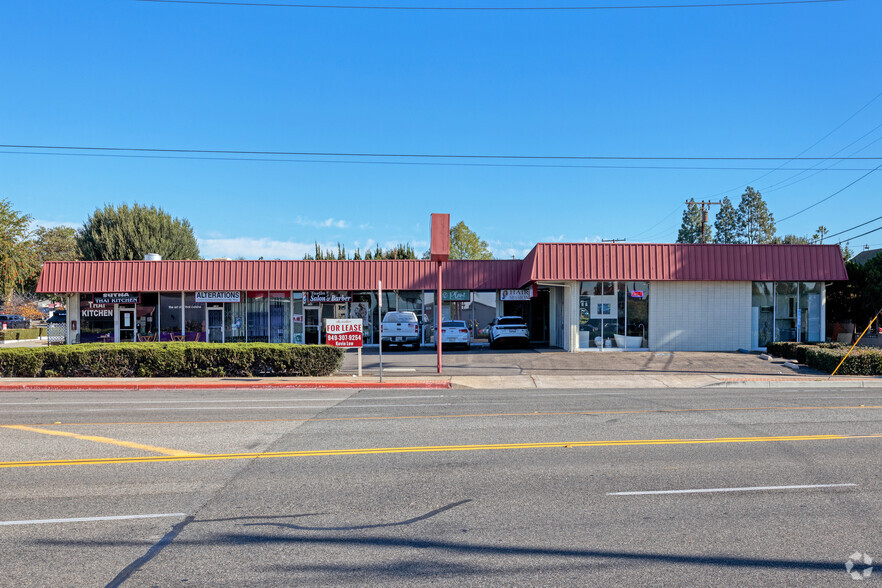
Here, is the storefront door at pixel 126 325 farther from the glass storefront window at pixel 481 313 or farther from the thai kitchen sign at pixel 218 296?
the glass storefront window at pixel 481 313

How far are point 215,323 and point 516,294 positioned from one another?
1608cm

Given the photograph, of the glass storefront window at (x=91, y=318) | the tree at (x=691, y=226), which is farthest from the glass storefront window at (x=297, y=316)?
the tree at (x=691, y=226)

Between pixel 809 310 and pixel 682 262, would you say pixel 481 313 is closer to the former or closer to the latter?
pixel 682 262

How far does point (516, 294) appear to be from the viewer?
32.5 metres

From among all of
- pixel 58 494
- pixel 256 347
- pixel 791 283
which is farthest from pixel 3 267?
pixel 791 283

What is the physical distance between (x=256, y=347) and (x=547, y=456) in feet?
45.8

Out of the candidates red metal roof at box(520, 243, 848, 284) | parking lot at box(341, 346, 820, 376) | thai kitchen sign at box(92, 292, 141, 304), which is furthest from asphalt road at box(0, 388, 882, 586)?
thai kitchen sign at box(92, 292, 141, 304)

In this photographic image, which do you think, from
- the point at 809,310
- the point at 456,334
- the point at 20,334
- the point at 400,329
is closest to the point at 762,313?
the point at 809,310

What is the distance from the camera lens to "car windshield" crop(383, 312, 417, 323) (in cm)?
2953

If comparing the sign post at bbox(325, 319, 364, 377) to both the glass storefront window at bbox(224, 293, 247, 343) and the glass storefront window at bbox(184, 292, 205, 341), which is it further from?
the glass storefront window at bbox(184, 292, 205, 341)

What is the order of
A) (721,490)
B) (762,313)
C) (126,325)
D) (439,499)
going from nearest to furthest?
1. (439,499)
2. (721,490)
3. (762,313)
4. (126,325)

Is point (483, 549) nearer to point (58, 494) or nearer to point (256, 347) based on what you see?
point (58, 494)

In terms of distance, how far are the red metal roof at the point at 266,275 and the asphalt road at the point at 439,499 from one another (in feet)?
65.8

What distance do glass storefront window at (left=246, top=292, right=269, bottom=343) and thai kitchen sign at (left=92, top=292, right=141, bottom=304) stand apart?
5.67 metres
